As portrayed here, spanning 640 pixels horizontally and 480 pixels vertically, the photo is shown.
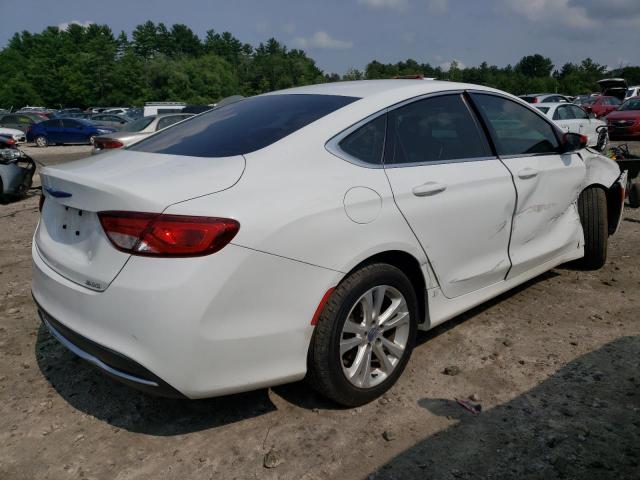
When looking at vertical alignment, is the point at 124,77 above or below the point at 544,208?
above

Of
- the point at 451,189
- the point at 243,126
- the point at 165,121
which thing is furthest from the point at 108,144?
the point at 451,189

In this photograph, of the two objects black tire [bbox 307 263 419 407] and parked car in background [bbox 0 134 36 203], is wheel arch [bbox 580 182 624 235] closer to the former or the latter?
black tire [bbox 307 263 419 407]

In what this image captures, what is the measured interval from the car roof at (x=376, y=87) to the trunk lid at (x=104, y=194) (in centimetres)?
96

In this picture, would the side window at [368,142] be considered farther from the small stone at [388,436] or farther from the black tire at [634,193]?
the black tire at [634,193]

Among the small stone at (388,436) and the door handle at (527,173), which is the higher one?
the door handle at (527,173)

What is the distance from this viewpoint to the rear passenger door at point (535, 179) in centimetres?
344

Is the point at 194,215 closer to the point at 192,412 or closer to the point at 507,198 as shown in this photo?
the point at 192,412

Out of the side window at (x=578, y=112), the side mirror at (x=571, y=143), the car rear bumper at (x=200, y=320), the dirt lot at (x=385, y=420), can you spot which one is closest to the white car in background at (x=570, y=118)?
the side window at (x=578, y=112)

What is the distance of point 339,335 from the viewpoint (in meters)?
2.44

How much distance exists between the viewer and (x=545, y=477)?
7.14ft

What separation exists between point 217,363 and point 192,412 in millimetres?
727

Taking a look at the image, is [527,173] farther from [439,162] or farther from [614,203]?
[614,203]

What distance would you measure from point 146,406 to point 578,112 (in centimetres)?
1359

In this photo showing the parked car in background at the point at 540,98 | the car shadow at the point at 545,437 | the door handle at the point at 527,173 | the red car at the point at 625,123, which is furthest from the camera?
the red car at the point at 625,123
